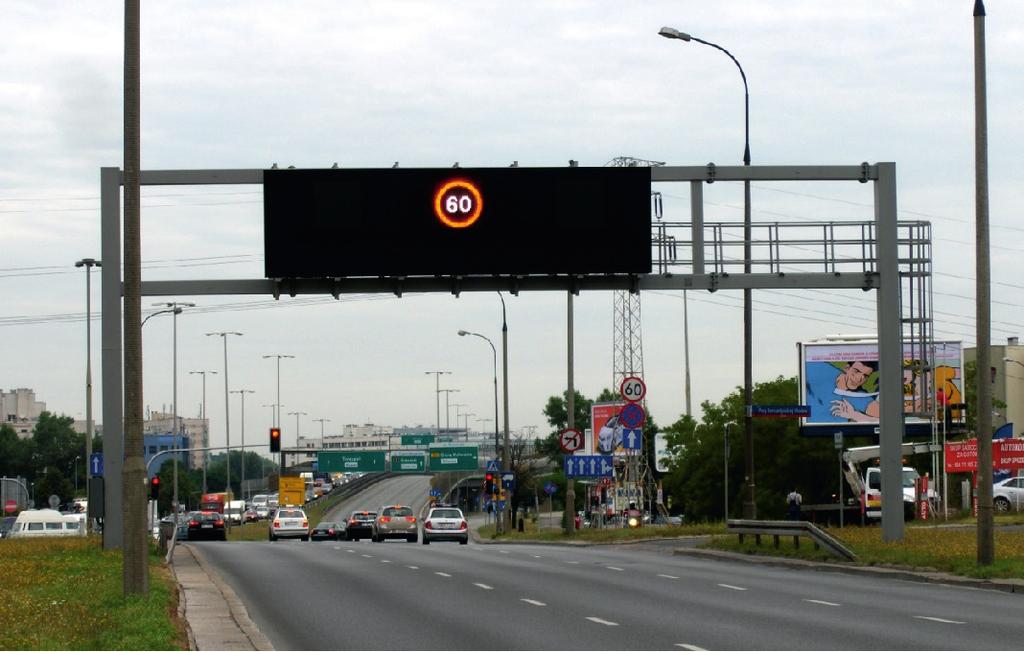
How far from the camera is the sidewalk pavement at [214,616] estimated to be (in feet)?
51.0

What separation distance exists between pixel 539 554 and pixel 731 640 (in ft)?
75.1

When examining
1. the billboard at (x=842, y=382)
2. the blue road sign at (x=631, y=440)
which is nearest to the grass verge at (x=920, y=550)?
the blue road sign at (x=631, y=440)

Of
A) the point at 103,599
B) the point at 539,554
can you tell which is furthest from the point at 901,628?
the point at 539,554

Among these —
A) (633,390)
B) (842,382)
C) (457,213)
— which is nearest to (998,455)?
(633,390)

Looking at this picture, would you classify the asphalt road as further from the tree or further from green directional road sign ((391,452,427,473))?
green directional road sign ((391,452,427,473))

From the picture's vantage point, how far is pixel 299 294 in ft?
102

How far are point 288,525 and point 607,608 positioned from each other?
5075 cm

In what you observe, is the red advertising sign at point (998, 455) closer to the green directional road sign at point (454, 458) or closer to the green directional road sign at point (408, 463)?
the green directional road sign at point (454, 458)

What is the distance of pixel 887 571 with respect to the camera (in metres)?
26.9

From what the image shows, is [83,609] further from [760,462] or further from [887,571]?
[760,462]

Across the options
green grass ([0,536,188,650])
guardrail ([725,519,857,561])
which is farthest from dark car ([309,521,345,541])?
green grass ([0,536,188,650])

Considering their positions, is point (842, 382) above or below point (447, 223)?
below

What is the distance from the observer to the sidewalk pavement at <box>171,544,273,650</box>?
15539 mm

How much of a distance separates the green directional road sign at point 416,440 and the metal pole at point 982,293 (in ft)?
349
